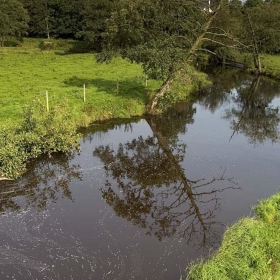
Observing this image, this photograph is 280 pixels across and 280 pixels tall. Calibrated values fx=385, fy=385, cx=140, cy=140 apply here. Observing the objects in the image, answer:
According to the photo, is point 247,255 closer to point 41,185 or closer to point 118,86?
point 41,185

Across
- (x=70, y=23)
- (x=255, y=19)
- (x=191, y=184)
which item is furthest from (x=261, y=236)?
(x=70, y=23)

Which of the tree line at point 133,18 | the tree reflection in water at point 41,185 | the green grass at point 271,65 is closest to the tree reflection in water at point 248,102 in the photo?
the green grass at point 271,65

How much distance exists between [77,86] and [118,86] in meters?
3.77

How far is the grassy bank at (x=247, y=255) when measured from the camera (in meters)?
11.5

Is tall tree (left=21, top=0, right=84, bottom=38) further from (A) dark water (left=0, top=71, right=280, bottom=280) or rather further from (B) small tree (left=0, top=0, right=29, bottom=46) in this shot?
(A) dark water (left=0, top=71, right=280, bottom=280)

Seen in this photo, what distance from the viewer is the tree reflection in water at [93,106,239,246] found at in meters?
15.8

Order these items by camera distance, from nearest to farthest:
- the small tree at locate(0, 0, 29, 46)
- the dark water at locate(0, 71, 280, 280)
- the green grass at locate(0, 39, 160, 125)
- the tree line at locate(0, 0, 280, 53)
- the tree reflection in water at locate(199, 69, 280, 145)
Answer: the dark water at locate(0, 71, 280, 280) → the green grass at locate(0, 39, 160, 125) → the tree reflection in water at locate(199, 69, 280, 145) → the tree line at locate(0, 0, 280, 53) → the small tree at locate(0, 0, 29, 46)

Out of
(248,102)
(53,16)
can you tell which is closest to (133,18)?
(248,102)

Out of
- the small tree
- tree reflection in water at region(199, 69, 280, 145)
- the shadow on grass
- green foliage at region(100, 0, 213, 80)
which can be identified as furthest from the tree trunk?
the small tree

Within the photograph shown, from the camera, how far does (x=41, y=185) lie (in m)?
18.7

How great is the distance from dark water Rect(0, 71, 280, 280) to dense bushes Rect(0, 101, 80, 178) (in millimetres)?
710

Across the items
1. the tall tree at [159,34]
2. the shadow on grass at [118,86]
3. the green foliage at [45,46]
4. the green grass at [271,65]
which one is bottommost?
the green foliage at [45,46]

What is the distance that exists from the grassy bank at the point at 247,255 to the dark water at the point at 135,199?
103cm

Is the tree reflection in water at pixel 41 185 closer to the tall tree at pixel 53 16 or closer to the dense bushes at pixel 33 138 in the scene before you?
the dense bushes at pixel 33 138
